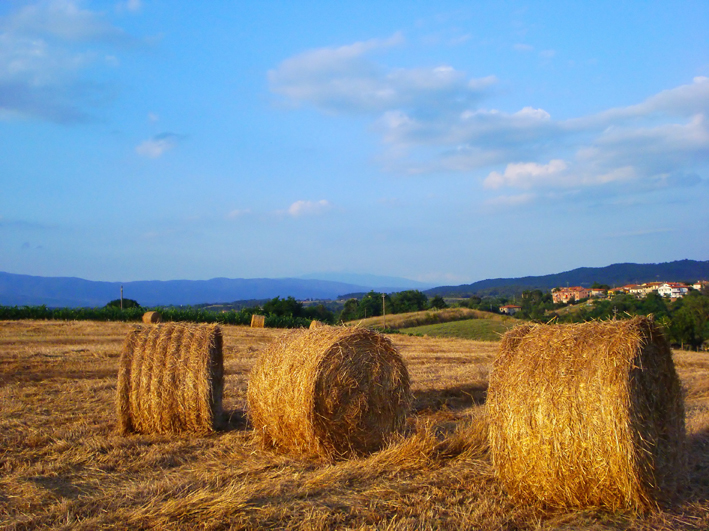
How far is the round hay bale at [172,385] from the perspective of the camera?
25.2ft

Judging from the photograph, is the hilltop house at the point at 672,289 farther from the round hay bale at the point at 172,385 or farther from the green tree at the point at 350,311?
the round hay bale at the point at 172,385

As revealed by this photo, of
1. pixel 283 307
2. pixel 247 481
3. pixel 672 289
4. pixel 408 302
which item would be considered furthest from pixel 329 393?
pixel 672 289

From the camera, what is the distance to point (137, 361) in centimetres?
804

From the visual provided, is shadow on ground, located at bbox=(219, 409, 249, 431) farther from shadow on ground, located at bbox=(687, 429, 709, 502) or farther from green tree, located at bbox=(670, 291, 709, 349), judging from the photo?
green tree, located at bbox=(670, 291, 709, 349)

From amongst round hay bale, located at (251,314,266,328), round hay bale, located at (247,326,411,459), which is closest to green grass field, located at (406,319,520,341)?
round hay bale, located at (251,314,266,328)

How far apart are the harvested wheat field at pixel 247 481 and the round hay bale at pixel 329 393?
299mm

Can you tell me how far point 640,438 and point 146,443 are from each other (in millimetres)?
5830

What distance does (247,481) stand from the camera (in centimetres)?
545

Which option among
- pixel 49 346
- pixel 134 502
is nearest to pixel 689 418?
pixel 134 502

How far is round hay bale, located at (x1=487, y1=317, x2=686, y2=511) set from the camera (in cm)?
453

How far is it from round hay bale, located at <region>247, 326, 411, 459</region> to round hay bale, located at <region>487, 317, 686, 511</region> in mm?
2104

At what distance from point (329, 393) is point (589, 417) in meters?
3.14

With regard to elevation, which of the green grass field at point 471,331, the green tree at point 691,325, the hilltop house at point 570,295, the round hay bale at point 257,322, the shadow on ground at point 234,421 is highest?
the round hay bale at point 257,322

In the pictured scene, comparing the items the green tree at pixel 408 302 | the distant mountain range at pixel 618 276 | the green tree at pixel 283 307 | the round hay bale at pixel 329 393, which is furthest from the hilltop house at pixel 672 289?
the round hay bale at pixel 329 393
